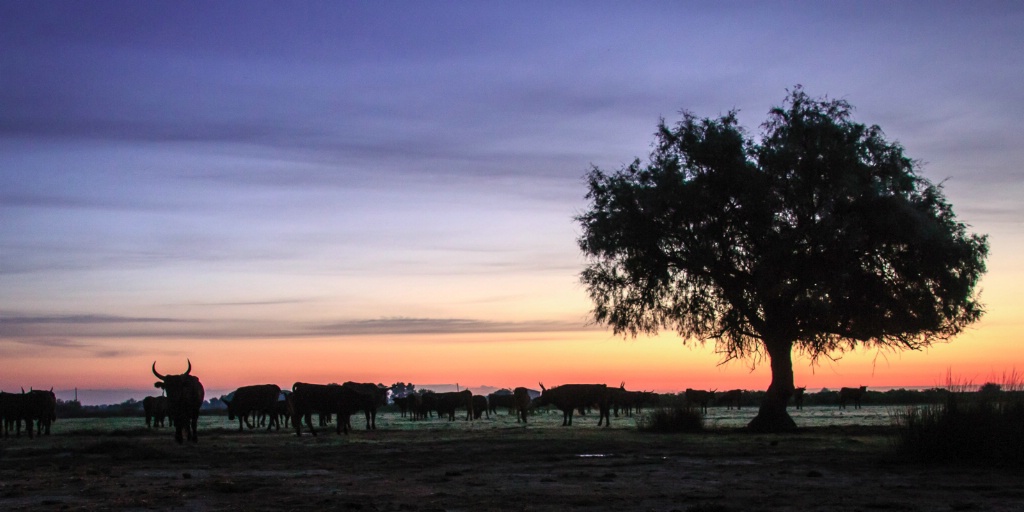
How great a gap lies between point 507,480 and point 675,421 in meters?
17.5

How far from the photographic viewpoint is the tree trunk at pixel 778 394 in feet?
93.9

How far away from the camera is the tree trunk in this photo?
2862 cm

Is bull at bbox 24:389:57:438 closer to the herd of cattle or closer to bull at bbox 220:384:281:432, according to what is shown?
the herd of cattle

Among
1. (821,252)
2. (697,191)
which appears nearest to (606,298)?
(697,191)

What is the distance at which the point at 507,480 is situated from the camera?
12766 mm

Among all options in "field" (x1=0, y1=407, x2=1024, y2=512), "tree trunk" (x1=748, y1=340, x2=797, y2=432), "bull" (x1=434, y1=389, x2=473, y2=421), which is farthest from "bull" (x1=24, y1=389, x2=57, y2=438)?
"bull" (x1=434, y1=389, x2=473, y2=421)

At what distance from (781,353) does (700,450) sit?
12.0 meters

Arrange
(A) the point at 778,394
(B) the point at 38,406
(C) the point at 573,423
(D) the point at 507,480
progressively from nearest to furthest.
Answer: (D) the point at 507,480 < (A) the point at 778,394 < (B) the point at 38,406 < (C) the point at 573,423

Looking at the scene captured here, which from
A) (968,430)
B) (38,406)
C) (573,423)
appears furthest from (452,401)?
(968,430)

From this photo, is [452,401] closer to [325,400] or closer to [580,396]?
[580,396]

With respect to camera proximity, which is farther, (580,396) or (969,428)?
(580,396)

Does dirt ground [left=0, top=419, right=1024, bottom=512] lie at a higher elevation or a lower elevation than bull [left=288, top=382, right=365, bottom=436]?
lower

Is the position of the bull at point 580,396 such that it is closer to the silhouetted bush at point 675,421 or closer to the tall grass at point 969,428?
the silhouetted bush at point 675,421

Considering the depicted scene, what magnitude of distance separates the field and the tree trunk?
28.2ft
